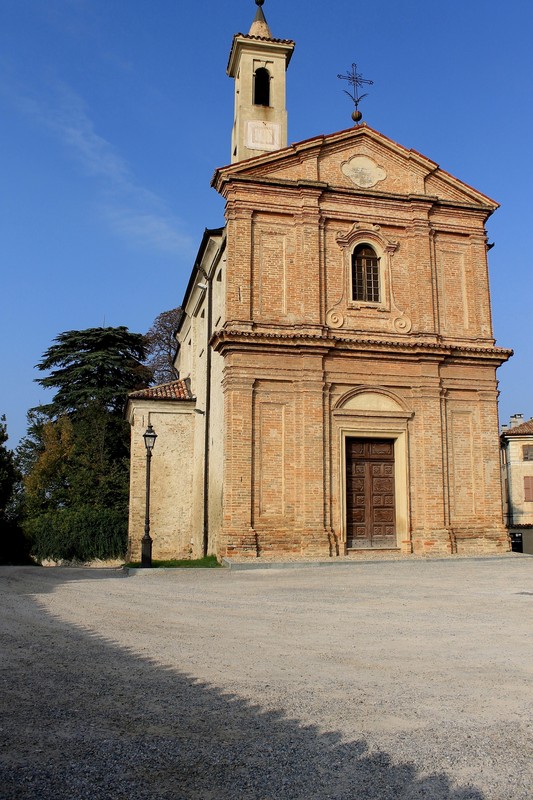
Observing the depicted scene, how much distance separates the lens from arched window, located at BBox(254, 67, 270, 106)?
22.0 m

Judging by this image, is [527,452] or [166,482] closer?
[166,482]

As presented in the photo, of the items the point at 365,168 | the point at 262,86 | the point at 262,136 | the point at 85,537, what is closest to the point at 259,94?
the point at 262,86

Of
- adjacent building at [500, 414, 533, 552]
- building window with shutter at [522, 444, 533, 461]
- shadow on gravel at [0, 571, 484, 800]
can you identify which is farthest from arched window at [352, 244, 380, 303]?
building window with shutter at [522, 444, 533, 461]

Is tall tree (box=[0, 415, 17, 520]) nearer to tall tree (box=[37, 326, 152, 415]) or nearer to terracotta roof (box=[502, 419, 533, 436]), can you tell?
tall tree (box=[37, 326, 152, 415])

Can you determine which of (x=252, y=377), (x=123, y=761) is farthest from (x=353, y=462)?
(x=123, y=761)

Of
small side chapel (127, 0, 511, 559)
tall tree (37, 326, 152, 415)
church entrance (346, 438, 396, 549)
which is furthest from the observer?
tall tree (37, 326, 152, 415)

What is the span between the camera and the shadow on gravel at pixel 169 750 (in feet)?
11.0

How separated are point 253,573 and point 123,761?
421 inches

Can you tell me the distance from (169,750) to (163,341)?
3949 cm

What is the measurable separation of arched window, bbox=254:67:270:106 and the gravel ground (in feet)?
57.3

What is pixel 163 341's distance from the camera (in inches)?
1673

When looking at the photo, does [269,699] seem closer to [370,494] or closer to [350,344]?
[370,494]

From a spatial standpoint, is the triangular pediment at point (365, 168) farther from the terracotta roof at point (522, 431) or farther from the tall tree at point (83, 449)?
the terracotta roof at point (522, 431)

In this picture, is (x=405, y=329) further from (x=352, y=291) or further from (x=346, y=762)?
(x=346, y=762)
